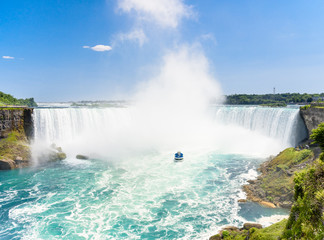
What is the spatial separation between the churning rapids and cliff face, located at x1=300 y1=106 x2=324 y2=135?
2189mm

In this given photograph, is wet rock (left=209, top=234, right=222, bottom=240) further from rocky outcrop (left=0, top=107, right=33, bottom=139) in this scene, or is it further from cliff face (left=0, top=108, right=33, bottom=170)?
rocky outcrop (left=0, top=107, right=33, bottom=139)

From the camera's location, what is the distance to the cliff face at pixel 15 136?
25.8 meters

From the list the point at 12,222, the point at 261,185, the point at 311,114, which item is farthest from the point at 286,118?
the point at 12,222

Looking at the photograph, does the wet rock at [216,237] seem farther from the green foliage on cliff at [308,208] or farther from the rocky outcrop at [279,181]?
the rocky outcrop at [279,181]

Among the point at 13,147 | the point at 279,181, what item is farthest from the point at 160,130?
the point at 279,181

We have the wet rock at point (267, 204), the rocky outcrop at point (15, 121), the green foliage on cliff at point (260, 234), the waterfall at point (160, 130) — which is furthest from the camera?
the waterfall at point (160, 130)

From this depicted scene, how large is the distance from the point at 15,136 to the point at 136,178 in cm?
1851

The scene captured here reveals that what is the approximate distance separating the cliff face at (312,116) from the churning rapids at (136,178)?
219cm

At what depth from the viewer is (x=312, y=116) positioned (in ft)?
87.8

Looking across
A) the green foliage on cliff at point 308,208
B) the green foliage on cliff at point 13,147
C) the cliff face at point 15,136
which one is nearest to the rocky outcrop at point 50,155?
the cliff face at point 15,136

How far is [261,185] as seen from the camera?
1848 centimetres

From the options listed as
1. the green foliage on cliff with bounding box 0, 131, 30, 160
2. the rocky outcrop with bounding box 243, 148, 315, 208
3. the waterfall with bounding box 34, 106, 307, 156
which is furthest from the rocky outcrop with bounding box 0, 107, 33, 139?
the rocky outcrop with bounding box 243, 148, 315, 208

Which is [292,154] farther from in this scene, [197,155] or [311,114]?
[197,155]

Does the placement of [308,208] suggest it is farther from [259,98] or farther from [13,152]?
[259,98]
